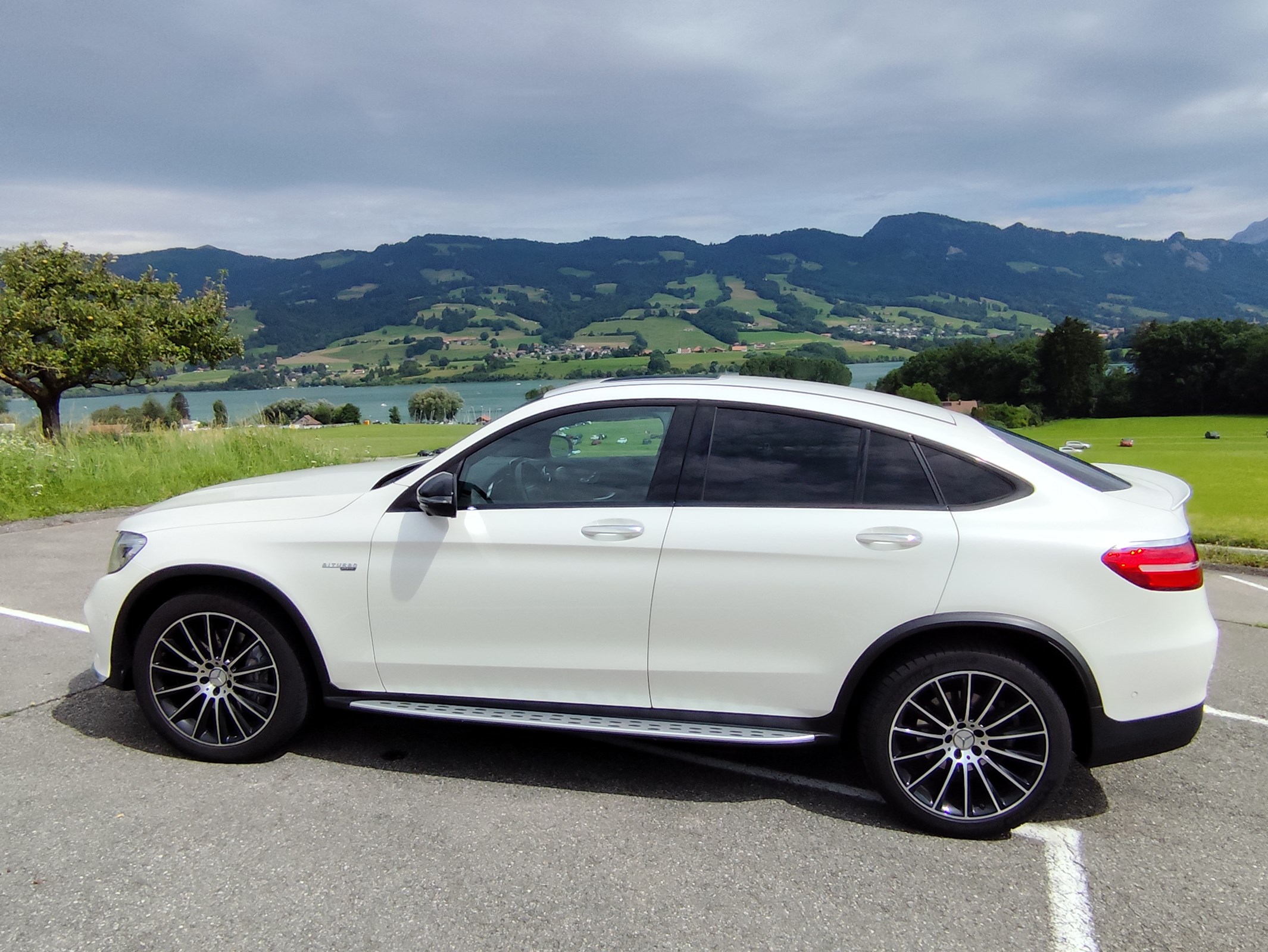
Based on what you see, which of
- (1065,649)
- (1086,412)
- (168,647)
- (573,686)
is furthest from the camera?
(1086,412)

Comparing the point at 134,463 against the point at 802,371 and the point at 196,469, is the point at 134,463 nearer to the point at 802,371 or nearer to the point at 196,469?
the point at 196,469

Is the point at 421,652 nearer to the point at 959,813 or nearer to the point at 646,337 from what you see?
the point at 959,813

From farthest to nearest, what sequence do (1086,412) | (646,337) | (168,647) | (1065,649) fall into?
(646,337) → (1086,412) → (168,647) → (1065,649)

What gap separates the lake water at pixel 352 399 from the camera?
1033 cm

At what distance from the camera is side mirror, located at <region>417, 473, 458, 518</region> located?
322 cm

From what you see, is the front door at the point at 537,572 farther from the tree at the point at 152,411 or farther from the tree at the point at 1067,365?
the tree at the point at 1067,365

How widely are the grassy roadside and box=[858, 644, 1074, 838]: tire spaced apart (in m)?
7.40

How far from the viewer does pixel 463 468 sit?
11.2 ft

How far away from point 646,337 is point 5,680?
82.9 metres

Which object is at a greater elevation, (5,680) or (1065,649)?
(1065,649)

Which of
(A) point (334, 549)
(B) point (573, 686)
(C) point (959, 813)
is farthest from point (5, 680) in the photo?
(C) point (959, 813)

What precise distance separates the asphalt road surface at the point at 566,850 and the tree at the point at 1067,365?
2080 inches

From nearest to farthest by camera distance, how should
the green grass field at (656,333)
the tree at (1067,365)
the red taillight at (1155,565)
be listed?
1. the red taillight at (1155,565)
2. the tree at (1067,365)
3. the green grass field at (656,333)

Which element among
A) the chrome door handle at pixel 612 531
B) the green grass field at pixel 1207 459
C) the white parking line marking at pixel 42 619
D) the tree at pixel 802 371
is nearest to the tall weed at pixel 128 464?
the white parking line marking at pixel 42 619
